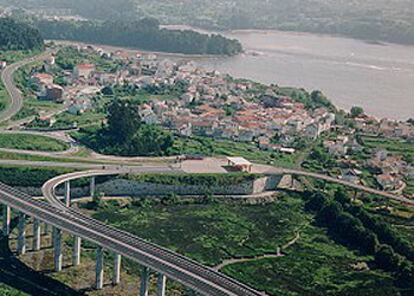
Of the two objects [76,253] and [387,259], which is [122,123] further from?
[387,259]

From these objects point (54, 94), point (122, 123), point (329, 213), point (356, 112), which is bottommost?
point (329, 213)

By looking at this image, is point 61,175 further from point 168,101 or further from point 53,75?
point 53,75

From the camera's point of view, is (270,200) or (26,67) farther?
(26,67)

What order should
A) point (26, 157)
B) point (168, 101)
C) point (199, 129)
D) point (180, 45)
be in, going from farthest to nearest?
1. point (180, 45)
2. point (168, 101)
3. point (199, 129)
4. point (26, 157)

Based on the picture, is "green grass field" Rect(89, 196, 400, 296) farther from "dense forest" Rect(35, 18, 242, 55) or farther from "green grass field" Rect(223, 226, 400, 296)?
"dense forest" Rect(35, 18, 242, 55)

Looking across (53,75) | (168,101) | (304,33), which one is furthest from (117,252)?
(304,33)

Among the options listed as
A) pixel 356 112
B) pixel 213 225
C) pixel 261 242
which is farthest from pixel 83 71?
pixel 261 242

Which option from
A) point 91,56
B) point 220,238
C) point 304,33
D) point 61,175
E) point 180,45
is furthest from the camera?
point 304,33
